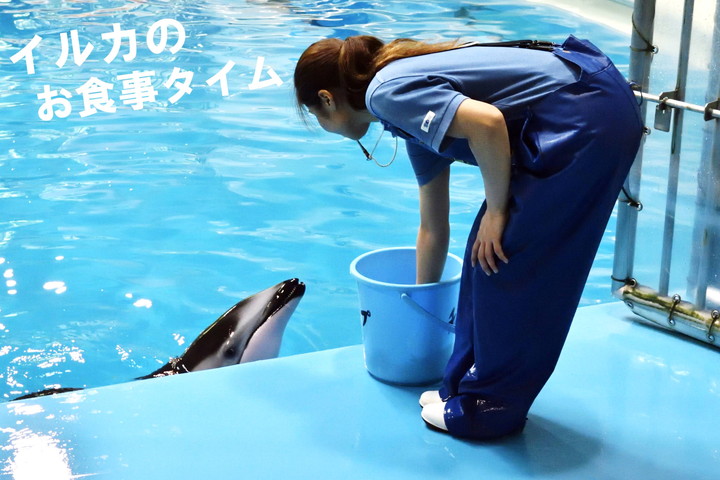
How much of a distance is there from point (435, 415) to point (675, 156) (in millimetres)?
1361

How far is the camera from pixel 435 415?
2770 mm

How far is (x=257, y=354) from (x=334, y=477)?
A: 1.39m

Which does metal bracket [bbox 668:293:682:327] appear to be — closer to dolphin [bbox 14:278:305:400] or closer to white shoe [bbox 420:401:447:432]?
white shoe [bbox 420:401:447:432]

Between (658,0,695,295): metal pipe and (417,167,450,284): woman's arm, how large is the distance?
0.91 meters

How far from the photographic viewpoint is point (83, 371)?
4.47m

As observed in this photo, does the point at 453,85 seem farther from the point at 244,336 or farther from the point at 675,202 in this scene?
the point at 244,336

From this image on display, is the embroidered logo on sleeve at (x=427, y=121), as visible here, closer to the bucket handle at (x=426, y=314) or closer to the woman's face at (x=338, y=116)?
the woman's face at (x=338, y=116)

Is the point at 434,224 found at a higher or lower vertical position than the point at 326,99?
lower

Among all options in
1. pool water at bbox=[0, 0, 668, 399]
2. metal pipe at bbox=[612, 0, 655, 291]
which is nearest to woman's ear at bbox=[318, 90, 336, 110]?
metal pipe at bbox=[612, 0, 655, 291]

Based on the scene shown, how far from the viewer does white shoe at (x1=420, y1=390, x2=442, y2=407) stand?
2.88 m

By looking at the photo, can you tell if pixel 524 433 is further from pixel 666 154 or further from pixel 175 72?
pixel 175 72

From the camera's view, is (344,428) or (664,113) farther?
(664,113)

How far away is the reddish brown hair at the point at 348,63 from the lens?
8.46ft

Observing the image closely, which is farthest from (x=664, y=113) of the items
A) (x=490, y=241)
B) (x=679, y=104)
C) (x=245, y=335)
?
(x=245, y=335)
